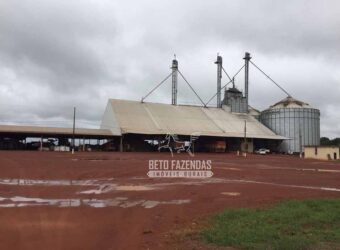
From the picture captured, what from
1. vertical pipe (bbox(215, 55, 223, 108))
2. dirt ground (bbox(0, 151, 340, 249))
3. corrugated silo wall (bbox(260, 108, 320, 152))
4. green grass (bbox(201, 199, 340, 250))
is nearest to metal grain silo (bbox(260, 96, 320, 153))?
corrugated silo wall (bbox(260, 108, 320, 152))

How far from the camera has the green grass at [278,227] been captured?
777 cm

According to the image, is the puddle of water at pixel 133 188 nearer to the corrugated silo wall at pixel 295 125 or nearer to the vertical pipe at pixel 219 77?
the corrugated silo wall at pixel 295 125

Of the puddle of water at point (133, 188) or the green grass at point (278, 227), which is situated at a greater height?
the puddle of water at point (133, 188)

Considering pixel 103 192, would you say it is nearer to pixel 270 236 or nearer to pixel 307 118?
pixel 270 236

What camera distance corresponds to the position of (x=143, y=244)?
7789 millimetres

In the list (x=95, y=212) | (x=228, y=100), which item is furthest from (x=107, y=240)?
(x=228, y=100)

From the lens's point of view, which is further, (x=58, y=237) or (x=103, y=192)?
(x=103, y=192)

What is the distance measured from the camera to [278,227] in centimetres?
926

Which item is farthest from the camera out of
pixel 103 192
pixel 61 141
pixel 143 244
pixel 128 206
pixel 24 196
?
pixel 61 141

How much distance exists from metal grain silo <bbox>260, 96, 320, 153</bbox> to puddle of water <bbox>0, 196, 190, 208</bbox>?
79457mm

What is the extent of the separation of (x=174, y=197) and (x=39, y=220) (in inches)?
219

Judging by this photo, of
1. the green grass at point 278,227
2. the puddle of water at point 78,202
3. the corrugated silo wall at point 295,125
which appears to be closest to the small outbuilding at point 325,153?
the corrugated silo wall at point 295,125

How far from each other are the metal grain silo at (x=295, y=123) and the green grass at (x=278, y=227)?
7994cm

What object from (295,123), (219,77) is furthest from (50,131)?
(295,123)
